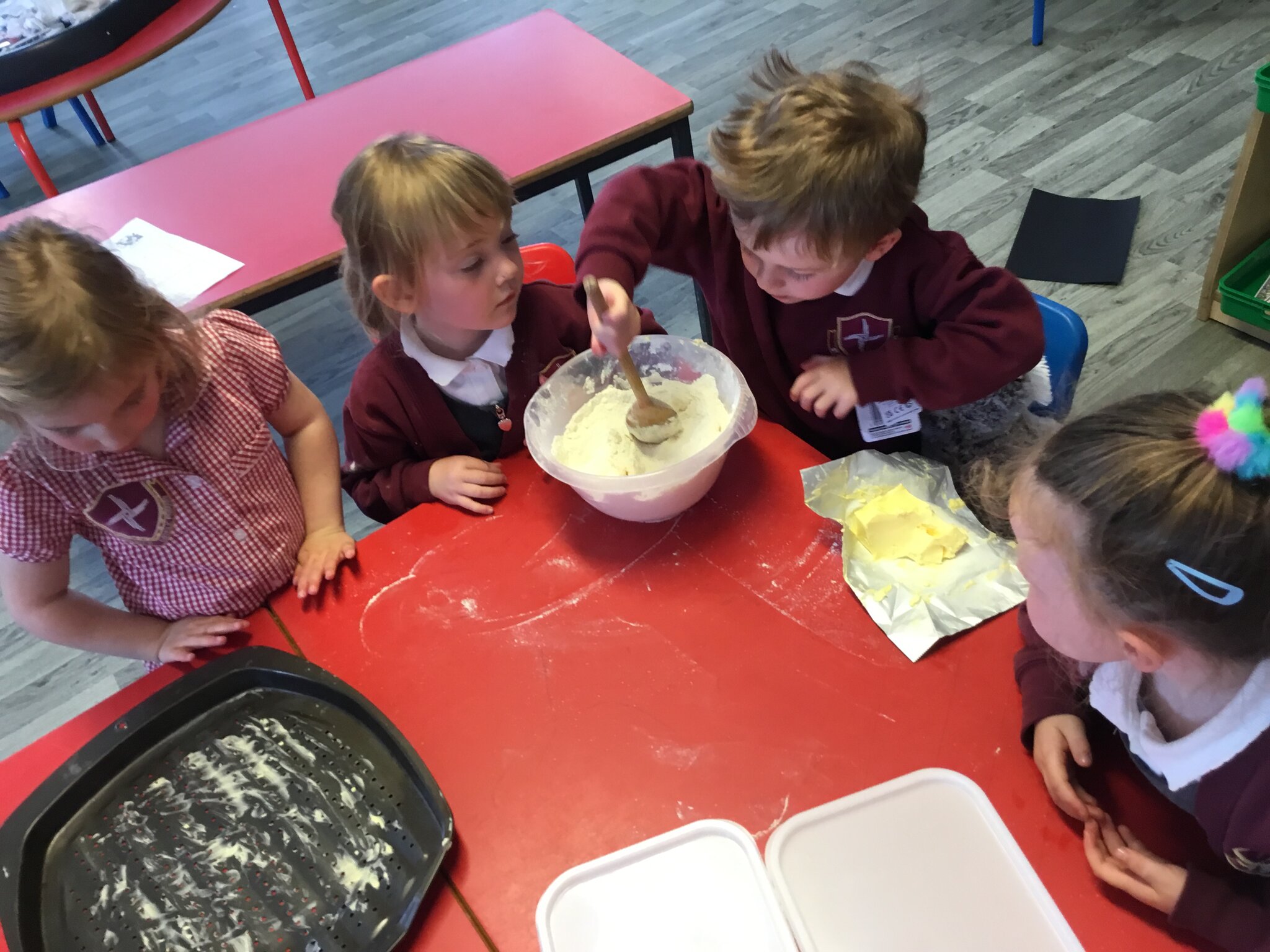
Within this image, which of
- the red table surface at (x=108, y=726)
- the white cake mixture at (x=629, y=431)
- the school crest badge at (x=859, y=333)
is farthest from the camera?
the school crest badge at (x=859, y=333)

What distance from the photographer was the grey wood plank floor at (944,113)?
7.49 feet

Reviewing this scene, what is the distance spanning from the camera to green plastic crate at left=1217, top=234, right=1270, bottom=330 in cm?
219

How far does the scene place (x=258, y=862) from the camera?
34.3 inches

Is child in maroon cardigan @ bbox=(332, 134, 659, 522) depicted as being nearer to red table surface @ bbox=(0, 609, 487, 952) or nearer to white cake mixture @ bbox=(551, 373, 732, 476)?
white cake mixture @ bbox=(551, 373, 732, 476)

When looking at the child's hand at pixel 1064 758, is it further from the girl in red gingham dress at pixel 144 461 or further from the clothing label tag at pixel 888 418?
the girl in red gingham dress at pixel 144 461

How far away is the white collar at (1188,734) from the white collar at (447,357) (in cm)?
88

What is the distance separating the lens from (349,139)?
2018 mm

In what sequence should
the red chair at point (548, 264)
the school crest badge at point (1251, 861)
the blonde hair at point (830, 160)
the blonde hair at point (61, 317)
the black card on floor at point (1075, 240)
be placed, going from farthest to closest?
the black card on floor at point (1075, 240)
the red chair at point (548, 264)
the blonde hair at point (830, 160)
the blonde hair at point (61, 317)
the school crest badge at point (1251, 861)

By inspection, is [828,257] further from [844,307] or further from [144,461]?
[144,461]

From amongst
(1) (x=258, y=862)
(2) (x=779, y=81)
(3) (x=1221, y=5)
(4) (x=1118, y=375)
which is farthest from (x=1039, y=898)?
(3) (x=1221, y=5)

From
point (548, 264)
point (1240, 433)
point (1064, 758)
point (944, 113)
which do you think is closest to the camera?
point (1240, 433)

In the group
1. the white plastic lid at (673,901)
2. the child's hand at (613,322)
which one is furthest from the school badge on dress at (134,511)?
the white plastic lid at (673,901)

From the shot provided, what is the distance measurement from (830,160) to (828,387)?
31 cm

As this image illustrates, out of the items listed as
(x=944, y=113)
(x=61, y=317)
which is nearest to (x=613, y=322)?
(x=61, y=317)
